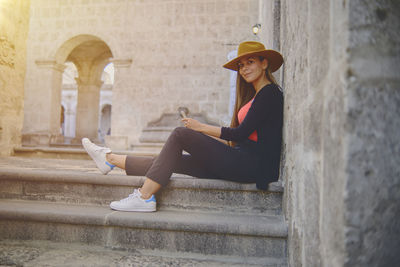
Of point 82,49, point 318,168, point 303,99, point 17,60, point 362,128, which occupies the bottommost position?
point 318,168

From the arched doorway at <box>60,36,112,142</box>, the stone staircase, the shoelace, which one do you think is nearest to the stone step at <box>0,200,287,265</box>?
the stone staircase

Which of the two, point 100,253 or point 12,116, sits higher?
point 12,116

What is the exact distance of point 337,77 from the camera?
0.78 metres

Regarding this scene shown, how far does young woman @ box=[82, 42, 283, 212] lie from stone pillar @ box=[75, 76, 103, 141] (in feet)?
34.4

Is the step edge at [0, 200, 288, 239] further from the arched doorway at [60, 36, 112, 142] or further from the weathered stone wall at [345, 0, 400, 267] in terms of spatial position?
the arched doorway at [60, 36, 112, 142]

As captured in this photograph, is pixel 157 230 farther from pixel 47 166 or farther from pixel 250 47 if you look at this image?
pixel 47 166

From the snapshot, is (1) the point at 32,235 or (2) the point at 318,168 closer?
(2) the point at 318,168

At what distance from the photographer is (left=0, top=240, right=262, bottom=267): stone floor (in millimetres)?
1622

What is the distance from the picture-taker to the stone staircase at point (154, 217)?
1.77 meters

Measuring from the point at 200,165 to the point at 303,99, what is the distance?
1103 mm

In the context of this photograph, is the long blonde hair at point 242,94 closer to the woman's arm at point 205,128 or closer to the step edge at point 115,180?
the woman's arm at point 205,128

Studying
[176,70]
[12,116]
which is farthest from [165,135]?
[12,116]

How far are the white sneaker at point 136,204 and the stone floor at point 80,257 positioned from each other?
0.29 metres

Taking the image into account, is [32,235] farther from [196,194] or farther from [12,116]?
[12,116]
